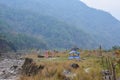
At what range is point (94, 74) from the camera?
13969mm

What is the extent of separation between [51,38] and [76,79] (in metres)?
183

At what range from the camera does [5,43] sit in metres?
96.7

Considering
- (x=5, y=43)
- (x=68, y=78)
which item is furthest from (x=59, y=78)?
(x=5, y=43)

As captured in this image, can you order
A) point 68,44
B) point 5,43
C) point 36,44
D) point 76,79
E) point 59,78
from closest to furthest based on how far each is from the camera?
point 76,79
point 59,78
point 5,43
point 36,44
point 68,44

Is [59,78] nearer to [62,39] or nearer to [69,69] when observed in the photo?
[69,69]

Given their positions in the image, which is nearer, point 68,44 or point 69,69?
point 69,69

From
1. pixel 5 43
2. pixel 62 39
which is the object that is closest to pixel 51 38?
pixel 62 39

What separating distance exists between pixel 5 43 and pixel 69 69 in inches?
3174

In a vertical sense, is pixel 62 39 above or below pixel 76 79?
above

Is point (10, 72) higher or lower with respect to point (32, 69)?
lower

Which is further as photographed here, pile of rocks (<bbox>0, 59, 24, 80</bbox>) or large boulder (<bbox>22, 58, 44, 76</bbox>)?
pile of rocks (<bbox>0, 59, 24, 80</bbox>)

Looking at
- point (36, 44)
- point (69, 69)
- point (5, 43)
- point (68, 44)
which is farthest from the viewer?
point (68, 44)

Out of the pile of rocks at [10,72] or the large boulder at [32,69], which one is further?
the pile of rocks at [10,72]

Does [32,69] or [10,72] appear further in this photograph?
[10,72]
